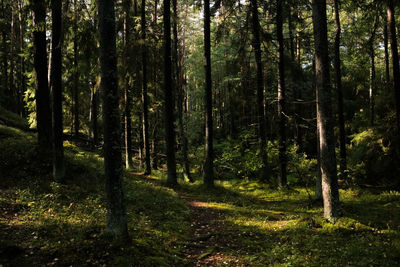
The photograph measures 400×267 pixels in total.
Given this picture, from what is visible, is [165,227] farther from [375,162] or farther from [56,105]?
[375,162]

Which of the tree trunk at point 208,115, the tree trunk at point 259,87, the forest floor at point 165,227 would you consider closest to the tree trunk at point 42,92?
the forest floor at point 165,227

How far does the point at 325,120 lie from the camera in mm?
7949

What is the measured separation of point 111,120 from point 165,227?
12.6ft

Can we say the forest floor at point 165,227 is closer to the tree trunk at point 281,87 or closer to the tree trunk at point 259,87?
the tree trunk at point 281,87

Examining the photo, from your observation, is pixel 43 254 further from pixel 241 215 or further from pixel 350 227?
pixel 350 227

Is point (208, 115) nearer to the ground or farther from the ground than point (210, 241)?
farther from the ground

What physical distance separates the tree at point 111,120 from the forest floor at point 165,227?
0.55 meters

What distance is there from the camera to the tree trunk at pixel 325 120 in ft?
25.4

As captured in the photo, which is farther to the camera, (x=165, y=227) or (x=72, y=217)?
(x=165, y=227)

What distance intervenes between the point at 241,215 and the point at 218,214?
89 centimetres

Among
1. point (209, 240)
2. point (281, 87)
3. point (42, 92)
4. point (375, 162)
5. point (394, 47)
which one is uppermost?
point (394, 47)

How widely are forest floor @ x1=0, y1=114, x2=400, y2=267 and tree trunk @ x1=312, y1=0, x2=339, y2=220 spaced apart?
688mm

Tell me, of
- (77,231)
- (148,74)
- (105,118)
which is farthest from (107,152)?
(148,74)

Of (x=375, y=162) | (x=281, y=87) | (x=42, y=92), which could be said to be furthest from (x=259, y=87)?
(x=42, y=92)
